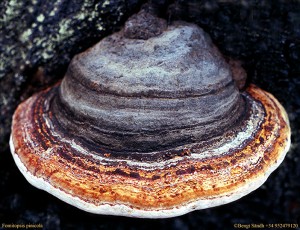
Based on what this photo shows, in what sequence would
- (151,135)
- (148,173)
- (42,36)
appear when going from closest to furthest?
(148,173) → (151,135) → (42,36)

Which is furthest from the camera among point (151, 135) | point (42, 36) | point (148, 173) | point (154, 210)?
point (42, 36)

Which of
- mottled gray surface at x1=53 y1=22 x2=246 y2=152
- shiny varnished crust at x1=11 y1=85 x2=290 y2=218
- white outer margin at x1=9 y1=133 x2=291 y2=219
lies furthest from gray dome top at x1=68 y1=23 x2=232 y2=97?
white outer margin at x1=9 y1=133 x2=291 y2=219

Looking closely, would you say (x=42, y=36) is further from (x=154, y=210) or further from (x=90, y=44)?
(x=154, y=210)

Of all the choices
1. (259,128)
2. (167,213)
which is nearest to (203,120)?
(259,128)

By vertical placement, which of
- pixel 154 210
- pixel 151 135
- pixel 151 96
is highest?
pixel 151 96

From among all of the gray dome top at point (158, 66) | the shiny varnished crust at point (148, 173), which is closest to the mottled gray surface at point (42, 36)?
the gray dome top at point (158, 66)

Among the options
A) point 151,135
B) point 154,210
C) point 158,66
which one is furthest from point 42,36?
point 154,210

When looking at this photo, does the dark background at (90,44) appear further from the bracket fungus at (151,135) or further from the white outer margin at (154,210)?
the white outer margin at (154,210)
